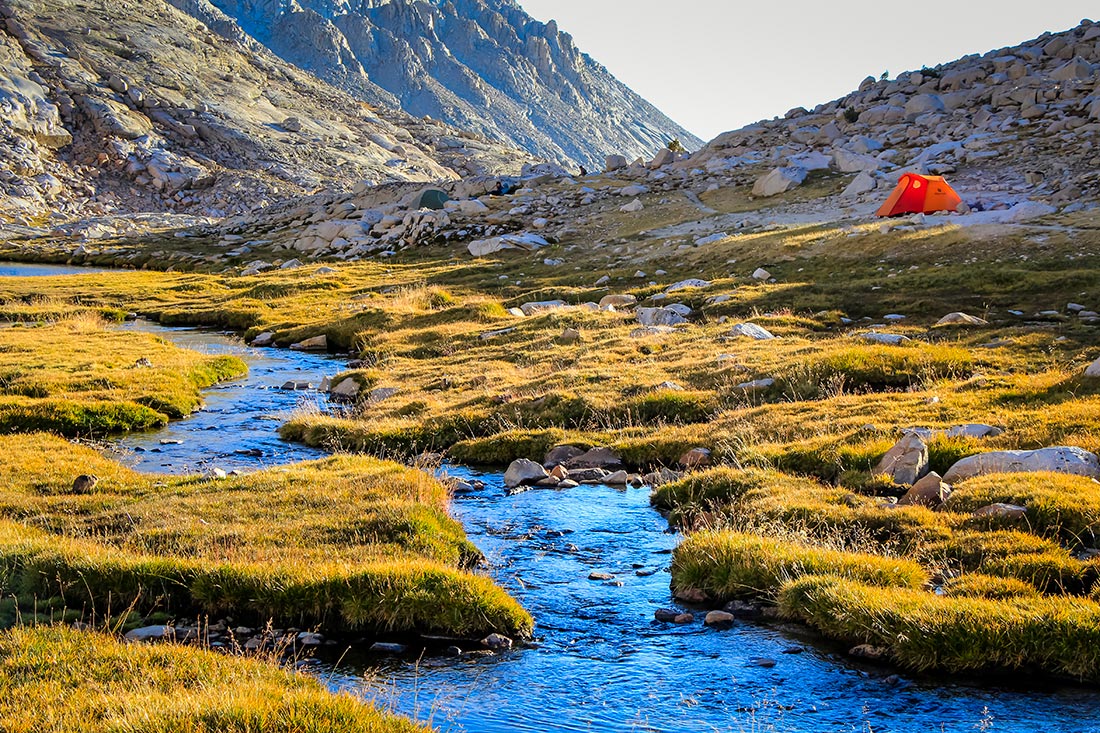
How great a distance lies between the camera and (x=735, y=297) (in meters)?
35.2

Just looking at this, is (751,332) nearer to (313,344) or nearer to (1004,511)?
(1004,511)

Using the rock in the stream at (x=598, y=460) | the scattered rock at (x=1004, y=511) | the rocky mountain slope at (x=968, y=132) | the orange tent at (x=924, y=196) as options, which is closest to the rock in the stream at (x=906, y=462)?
the scattered rock at (x=1004, y=511)

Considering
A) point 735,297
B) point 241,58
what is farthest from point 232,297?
point 241,58

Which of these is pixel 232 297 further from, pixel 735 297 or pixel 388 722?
pixel 388 722

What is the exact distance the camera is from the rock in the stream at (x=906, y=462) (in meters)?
15.2

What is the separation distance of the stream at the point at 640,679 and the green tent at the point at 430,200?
63845mm

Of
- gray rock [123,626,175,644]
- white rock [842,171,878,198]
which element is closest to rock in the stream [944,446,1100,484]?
gray rock [123,626,175,644]

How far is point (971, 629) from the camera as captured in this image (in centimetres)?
1009

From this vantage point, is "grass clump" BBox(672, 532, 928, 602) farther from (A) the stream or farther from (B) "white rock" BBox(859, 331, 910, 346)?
(B) "white rock" BBox(859, 331, 910, 346)

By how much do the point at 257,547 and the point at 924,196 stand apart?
43653 millimetres

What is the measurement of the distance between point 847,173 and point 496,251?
23959 millimetres

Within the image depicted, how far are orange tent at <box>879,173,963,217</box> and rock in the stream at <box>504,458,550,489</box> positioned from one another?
36.5 m

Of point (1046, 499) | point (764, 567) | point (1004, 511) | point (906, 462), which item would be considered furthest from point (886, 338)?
point (764, 567)

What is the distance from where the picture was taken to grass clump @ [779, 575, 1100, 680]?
9750 millimetres
